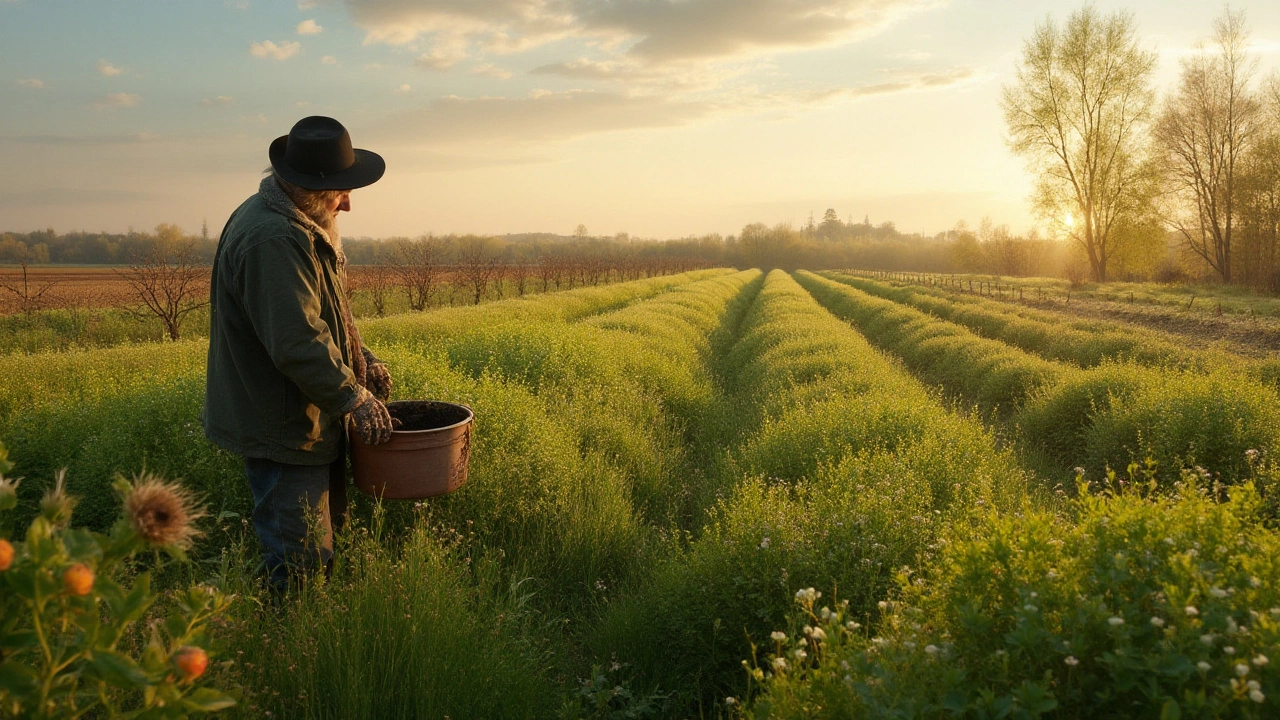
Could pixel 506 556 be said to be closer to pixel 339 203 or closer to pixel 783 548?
pixel 783 548

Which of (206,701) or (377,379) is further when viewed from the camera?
(377,379)

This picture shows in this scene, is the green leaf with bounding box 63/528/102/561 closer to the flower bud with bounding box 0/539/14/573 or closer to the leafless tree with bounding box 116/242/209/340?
the flower bud with bounding box 0/539/14/573

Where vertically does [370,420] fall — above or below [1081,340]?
above

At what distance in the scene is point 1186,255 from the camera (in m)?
36.4

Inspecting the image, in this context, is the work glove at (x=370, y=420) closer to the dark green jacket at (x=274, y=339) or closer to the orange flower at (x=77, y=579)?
the dark green jacket at (x=274, y=339)

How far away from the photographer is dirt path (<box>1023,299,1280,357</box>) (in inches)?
475

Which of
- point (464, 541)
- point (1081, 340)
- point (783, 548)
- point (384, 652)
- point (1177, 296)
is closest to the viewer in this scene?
point (384, 652)

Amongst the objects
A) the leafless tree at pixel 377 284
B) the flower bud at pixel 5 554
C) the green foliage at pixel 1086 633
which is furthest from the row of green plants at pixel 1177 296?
the leafless tree at pixel 377 284

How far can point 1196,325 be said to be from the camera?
15.1 meters

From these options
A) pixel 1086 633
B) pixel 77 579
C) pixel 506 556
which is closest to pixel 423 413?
pixel 506 556

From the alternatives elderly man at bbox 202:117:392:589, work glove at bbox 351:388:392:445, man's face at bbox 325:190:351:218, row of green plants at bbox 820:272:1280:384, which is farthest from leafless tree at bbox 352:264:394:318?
work glove at bbox 351:388:392:445

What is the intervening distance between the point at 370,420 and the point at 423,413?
867 millimetres

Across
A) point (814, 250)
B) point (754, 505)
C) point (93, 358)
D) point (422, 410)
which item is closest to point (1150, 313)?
point (754, 505)

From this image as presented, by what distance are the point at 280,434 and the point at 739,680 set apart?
243 centimetres
